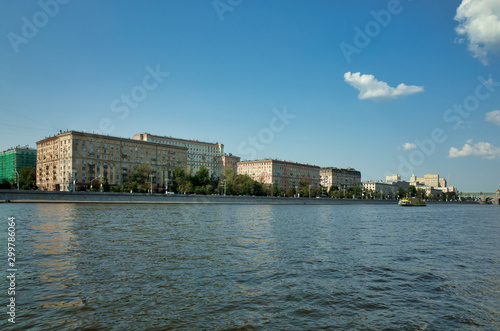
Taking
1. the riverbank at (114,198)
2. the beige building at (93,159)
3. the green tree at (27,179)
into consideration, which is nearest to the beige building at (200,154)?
the beige building at (93,159)

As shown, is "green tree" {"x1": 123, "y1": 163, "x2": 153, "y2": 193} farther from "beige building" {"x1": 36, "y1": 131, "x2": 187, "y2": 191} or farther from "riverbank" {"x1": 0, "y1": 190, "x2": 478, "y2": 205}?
"riverbank" {"x1": 0, "y1": 190, "x2": 478, "y2": 205}

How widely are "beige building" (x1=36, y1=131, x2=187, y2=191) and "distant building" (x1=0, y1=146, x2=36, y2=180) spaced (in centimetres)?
2471

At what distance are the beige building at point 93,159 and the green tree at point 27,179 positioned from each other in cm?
243

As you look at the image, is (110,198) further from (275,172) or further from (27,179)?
(275,172)

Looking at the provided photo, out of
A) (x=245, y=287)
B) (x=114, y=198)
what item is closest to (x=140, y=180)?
(x=114, y=198)

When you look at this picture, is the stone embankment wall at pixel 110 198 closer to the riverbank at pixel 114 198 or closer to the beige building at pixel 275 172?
the riverbank at pixel 114 198

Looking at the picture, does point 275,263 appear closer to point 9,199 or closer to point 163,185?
point 9,199

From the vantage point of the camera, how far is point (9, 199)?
231 feet

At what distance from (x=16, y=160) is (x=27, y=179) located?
3028cm

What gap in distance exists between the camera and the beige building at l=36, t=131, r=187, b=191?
106875 mm

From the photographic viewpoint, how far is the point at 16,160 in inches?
5797

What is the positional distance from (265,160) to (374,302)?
180m

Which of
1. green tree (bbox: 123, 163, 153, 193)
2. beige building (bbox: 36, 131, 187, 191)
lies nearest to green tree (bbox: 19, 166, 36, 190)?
beige building (bbox: 36, 131, 187, 191)

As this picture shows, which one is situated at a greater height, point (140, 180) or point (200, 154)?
point (200, 154)
